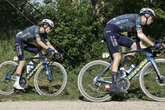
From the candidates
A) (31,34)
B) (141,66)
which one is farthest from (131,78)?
(31,34)

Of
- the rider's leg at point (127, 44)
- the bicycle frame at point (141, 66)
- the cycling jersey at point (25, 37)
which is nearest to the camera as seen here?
the bicycle frame at point (141, 66)

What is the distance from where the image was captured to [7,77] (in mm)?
6059

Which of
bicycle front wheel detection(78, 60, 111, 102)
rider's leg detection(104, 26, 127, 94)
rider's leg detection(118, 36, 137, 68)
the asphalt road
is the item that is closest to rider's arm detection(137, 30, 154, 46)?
rider's leg detection(118, 36, 137, 68)

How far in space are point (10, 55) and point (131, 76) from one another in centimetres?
528

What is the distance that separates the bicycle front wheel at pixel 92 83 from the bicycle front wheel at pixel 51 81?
0.48m

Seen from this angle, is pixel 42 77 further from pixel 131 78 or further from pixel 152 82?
pixel 152 82

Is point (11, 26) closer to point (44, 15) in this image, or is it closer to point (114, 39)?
point (44, 15)

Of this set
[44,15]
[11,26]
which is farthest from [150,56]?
[11,26]

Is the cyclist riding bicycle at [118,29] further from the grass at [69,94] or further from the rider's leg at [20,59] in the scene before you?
the rider's leg at [20,59]

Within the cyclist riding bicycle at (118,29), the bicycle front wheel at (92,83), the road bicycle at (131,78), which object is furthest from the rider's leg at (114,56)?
the bicycle front wheel at (92,83)

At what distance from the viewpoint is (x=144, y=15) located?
5.00m

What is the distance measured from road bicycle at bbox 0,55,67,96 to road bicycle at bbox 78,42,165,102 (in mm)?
578

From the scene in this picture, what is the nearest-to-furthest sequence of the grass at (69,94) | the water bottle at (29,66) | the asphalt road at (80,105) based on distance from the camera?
the asphalt road at (80,105), the grass at (69,94), the water bottle at (29,66)

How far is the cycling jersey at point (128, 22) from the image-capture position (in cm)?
500
